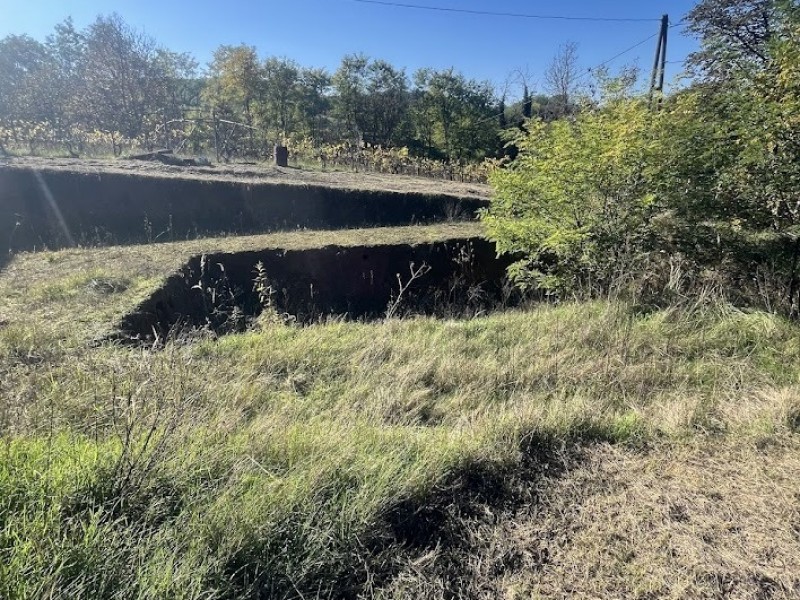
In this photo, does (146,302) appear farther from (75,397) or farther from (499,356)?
(499,356)

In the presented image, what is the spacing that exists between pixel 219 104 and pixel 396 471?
31429 mm

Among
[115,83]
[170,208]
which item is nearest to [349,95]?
[115,83]

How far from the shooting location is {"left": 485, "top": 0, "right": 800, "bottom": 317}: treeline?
180 inches

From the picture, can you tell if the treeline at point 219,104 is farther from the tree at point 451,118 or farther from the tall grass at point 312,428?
the tall grass at point 312,428

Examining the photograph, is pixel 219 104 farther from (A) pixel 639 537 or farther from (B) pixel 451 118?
(A) pixel 639 537

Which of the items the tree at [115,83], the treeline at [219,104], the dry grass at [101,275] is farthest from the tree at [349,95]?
the dry grass at [101,275]

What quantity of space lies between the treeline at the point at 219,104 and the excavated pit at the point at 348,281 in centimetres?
987

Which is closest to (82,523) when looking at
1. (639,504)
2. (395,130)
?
(639,504)

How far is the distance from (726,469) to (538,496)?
3.43 feet

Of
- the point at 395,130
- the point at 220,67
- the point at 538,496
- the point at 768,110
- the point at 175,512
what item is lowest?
the point at 538,496

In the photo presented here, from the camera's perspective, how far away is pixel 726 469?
90.1 inches

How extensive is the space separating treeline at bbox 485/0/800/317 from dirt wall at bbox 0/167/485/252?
5.51 meters

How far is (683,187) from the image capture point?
5.35 m

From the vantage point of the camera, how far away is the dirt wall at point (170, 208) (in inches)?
362
